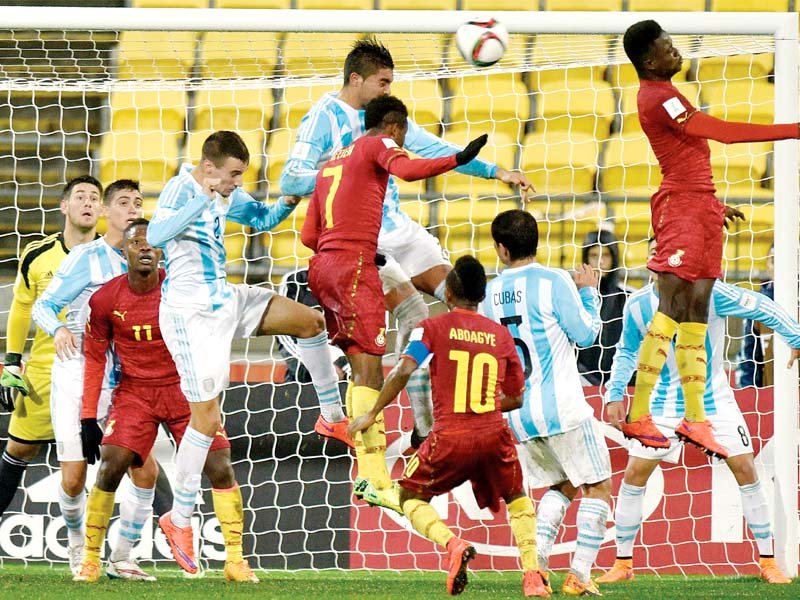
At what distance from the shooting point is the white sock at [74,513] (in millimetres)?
7125

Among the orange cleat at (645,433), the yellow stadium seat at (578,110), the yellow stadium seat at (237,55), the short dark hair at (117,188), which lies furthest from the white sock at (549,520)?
the yellow stadium seat at (578,110)

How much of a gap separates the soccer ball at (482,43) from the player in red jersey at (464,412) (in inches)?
44.9

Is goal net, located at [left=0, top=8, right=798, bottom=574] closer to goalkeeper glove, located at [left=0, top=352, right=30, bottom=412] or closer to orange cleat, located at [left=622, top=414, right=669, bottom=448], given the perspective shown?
goalkeeper glove, located at [left=0, top=352, right=30, bottom=412]

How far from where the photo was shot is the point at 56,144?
33.2ft

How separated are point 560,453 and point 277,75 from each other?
3939 millimetres

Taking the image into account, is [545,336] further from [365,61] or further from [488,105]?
[488,105]

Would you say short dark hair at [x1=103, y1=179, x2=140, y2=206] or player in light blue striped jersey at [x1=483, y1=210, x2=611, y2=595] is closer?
player in light blue striped jersey at [x1=483, y1=210, x2=611, y2=595]

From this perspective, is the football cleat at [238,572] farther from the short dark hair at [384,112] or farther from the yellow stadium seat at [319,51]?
the yellow stadium seat at [319,51]

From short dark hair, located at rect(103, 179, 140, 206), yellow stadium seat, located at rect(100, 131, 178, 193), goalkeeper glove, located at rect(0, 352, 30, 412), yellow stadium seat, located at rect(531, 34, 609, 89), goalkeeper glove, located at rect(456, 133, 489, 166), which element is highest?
yellow stadium seat, located at rect(531, 34, 609, 89)

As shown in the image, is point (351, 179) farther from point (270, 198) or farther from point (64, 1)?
point (64, 1)

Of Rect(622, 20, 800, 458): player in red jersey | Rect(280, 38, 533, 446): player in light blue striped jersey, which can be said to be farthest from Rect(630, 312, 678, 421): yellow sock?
Rect(280, 38, 533, 446): player in light blue striped jersey

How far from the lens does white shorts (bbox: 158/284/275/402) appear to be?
615 centimetres

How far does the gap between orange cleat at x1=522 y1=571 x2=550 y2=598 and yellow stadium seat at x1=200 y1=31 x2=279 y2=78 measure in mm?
3927

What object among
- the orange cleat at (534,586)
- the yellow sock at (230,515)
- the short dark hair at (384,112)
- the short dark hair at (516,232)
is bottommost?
the orange cleat at (534,586)
